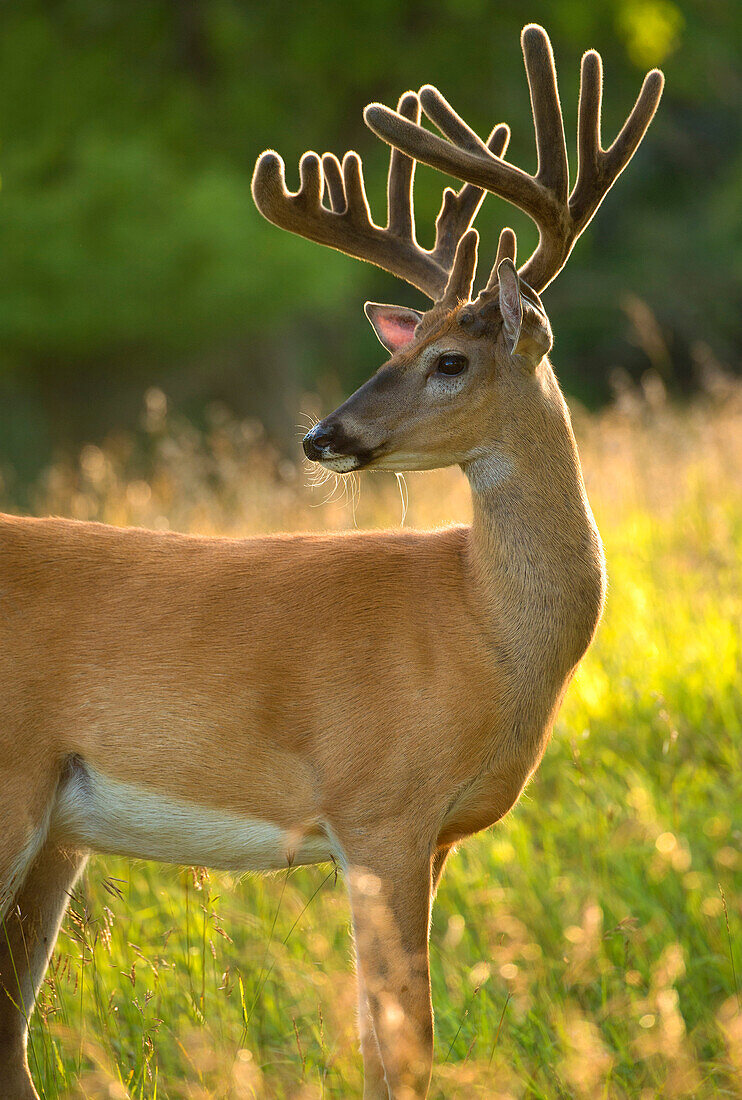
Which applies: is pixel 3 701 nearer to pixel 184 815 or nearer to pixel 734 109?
pixel 184 815

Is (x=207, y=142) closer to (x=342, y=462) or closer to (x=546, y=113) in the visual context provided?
(x=546, y=113)

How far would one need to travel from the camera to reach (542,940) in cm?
350

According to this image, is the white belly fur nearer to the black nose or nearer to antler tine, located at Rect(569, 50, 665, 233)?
the black nose

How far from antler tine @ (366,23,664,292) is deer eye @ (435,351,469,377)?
1.10ft

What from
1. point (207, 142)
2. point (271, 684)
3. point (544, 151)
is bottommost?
point (207, 142)

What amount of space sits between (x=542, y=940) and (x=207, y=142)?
10843 millimetres

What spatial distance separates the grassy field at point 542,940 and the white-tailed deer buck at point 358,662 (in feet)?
0.51

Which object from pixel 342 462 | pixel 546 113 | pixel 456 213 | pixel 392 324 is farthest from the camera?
pixel 456 213

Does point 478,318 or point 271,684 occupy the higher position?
point 478,318

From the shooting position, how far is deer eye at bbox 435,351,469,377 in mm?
2812

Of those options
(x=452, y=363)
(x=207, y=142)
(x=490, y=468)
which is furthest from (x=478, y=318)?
(x=207, y=142)

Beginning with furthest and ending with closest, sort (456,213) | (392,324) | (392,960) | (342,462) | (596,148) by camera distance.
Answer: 1. (456,213)
2. (392,324)
3. (596,148)
4. (342,462)
5. (392,960)

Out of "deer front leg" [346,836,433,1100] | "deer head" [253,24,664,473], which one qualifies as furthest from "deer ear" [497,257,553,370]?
"deer front leg" [346,836,433,1100]

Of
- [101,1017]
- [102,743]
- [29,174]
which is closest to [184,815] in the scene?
[102,743]
